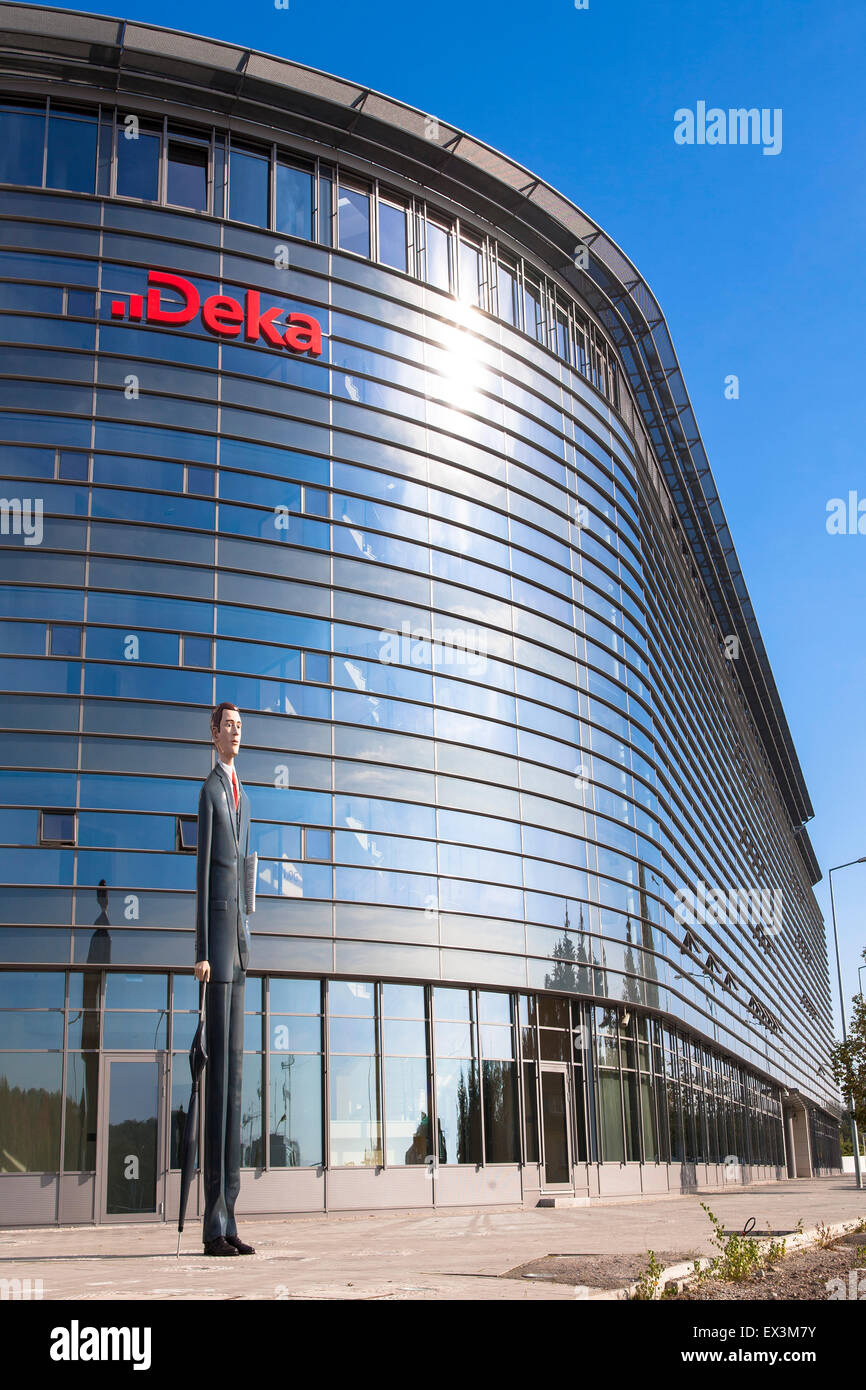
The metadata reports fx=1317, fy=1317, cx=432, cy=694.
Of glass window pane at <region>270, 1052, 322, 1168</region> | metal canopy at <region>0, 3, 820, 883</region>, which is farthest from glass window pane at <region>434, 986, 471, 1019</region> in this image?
metal canopy at <region>0, 3, 820, 883</region>

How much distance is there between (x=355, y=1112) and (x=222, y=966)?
12.0 m

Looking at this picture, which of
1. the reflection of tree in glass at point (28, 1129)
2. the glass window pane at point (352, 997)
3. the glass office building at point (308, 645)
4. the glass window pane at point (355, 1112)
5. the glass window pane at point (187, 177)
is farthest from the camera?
the glass window pane at point (187, 177)

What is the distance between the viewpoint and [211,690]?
26344 mm

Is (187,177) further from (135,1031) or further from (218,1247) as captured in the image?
(218,1247)

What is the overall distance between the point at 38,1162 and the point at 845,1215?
1558cm

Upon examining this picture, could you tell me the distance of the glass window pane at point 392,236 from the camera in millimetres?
31797

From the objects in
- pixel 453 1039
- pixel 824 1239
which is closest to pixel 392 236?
pixel 453 1039

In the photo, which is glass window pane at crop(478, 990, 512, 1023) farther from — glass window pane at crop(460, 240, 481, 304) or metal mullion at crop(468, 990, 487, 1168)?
glass window pane at crop(460, 240, 481, 304)

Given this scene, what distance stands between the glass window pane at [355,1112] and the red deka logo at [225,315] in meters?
15.5

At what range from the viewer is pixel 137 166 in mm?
28312

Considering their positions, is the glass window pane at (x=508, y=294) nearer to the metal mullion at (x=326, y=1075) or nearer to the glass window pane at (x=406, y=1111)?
the metal mullion at (x=326, y=1075)

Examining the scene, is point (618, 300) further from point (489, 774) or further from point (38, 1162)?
point (38, 1162)

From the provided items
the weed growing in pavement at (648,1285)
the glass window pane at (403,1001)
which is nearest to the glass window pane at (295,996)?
the glass window pane at (403,1001)
